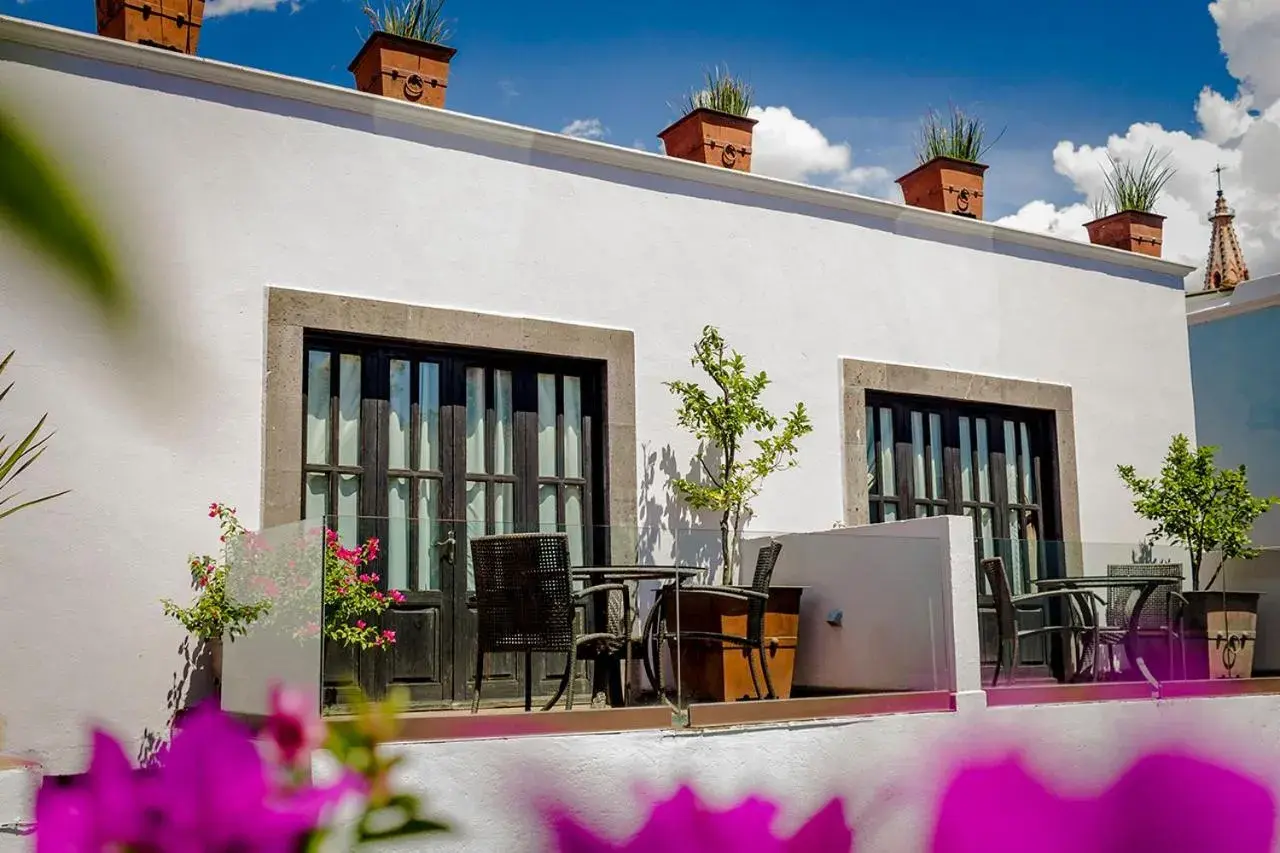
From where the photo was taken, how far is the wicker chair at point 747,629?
19.9 ft

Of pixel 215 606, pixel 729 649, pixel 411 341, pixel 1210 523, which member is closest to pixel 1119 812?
pixel 729 649

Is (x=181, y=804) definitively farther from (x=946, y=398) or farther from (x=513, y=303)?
(x=946, y=398)

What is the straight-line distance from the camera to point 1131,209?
10.7 m

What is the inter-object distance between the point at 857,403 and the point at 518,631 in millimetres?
3738

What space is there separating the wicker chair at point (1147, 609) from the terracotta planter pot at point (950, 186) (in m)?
3.09

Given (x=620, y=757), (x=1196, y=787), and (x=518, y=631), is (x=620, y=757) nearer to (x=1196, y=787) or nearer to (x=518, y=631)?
(x=518, y=631)

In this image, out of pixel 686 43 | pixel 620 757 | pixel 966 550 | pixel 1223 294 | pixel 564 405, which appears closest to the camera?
pixel 686 43

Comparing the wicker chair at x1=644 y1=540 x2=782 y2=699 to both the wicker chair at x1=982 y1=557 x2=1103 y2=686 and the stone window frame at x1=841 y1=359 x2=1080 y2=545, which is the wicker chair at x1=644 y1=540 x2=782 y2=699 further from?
the stone window frame at x1=841 y1=359 x2=1080 y2=545

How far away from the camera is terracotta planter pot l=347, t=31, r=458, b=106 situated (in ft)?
25.6

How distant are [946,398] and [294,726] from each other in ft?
30.5

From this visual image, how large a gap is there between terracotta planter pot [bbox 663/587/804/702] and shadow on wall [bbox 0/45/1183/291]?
9.27ft

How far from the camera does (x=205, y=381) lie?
0.98 ft

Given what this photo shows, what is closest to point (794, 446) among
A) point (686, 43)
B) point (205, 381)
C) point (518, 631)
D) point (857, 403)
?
point (857, 403)

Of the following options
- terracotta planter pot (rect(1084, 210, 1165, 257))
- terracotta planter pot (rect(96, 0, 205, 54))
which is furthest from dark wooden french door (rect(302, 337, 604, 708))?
terracotta planter pot (rect(1084, 210, 1165, 257))
